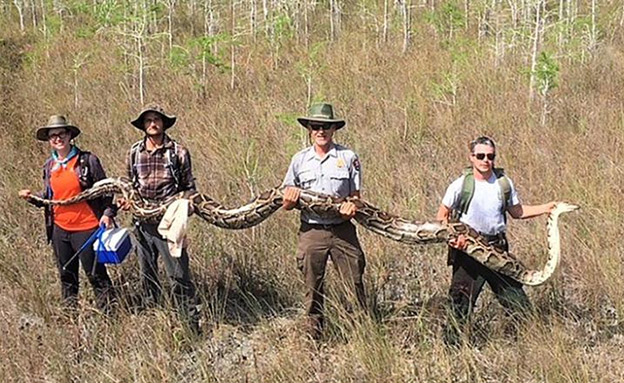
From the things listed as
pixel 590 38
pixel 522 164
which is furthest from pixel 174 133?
pixel 590 38

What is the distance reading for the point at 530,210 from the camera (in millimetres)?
3875

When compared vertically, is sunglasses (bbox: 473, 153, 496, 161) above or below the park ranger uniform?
above

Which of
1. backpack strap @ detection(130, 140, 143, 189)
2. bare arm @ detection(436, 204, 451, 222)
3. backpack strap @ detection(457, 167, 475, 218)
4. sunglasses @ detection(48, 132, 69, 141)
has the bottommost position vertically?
bare arm @ detection(436, 204, 451, 222)

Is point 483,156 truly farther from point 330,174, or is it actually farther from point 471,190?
point 330,174

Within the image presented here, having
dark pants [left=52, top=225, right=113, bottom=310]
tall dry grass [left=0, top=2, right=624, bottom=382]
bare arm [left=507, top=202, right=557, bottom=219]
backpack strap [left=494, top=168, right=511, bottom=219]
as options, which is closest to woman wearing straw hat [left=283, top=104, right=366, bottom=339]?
tall dry grass [left=0, top=2, right=624, bottom=382]

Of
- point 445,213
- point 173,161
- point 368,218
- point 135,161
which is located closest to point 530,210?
point 445,213

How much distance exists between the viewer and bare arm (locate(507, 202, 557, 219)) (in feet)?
12.3

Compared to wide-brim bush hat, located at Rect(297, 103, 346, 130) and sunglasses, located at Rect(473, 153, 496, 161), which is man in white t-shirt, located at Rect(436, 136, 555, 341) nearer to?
sunglasses, located at Rect(473, 153, 496, 161)

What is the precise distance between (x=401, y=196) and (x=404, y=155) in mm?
1332

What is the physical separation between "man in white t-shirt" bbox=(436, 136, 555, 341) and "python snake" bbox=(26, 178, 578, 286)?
3.9 inches

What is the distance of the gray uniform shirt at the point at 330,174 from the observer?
4023 mm

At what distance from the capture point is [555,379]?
348 centimetres

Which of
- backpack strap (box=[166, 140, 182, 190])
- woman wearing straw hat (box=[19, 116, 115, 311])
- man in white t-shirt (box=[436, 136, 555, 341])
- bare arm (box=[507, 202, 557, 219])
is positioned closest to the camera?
bare arm (box=[507, 202, 557, 219])

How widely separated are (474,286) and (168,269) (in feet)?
7.47
